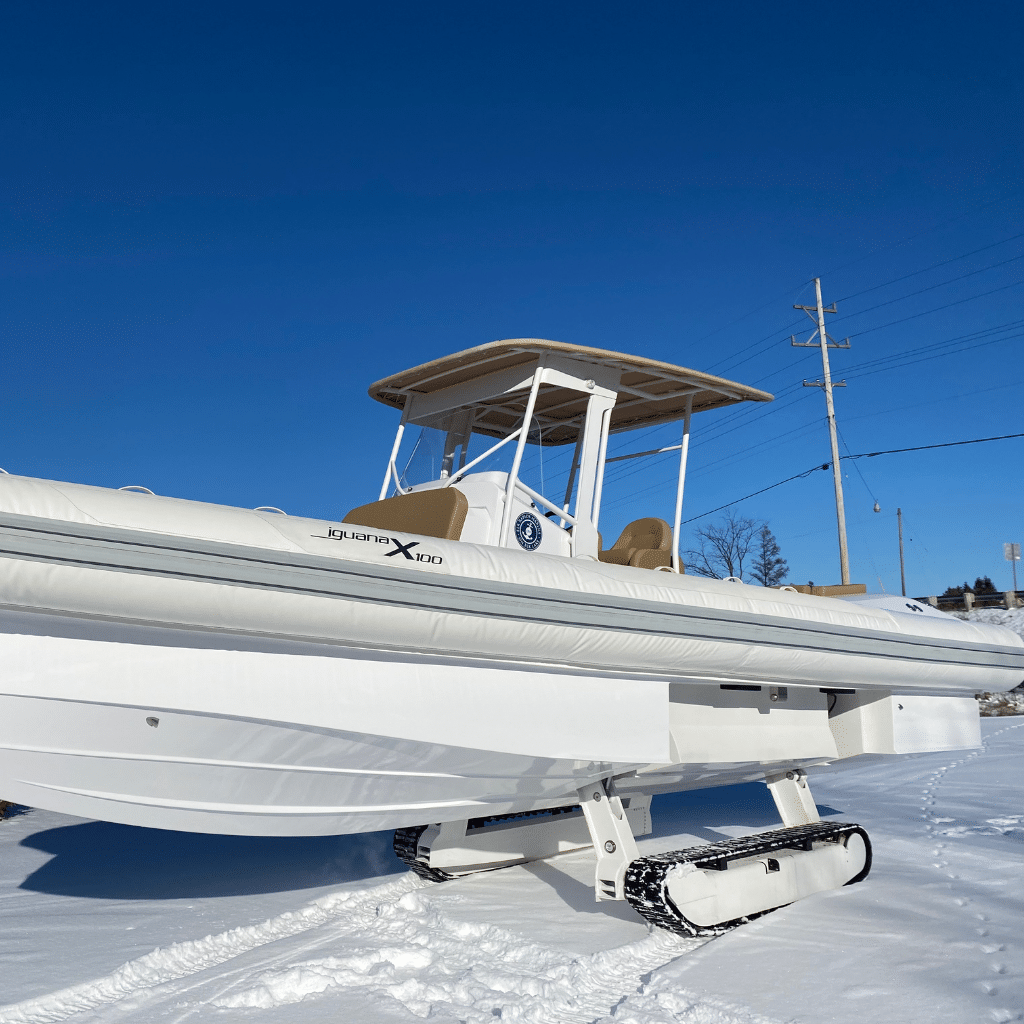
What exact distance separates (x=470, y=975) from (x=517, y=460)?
93.1 inches

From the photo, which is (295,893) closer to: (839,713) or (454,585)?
(454,585)

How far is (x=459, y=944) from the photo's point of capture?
3.62 metres

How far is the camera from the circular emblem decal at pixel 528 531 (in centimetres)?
446

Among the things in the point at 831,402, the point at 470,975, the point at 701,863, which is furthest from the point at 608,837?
the point at 831,402

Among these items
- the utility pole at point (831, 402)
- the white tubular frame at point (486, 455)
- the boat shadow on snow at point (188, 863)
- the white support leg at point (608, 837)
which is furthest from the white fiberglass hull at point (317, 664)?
the utility pole at point (831, 402)

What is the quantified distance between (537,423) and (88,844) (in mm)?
3908

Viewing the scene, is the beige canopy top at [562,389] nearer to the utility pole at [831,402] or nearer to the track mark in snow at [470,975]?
the track mark in snow at [470,975]

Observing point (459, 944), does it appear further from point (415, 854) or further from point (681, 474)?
point (681, 474)

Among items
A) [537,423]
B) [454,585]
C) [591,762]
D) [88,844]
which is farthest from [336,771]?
[88,844]

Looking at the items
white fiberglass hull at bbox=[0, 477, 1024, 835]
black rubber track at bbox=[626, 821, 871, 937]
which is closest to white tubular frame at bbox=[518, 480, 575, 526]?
white fiberglass hull at bbox=[0, 477, 1024, 835]

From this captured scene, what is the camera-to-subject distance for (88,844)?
5598 mm

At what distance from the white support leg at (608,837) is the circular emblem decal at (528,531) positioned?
1210mm

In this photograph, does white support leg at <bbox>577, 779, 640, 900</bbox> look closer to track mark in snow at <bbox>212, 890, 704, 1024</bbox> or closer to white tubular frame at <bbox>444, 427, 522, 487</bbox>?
track mark in snow at <bbox>212, 890, 704, 1024</bbox>

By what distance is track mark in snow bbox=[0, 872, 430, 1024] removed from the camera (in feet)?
9.50
